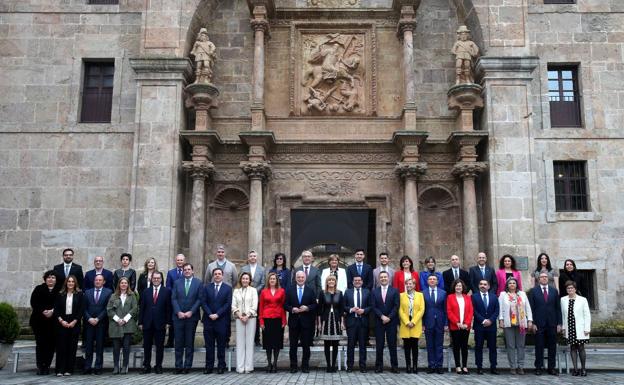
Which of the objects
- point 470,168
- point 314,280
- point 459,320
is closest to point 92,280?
point 314,280

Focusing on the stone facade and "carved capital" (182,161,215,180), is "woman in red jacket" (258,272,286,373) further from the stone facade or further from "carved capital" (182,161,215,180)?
"carved capital" (182,161,215,180)

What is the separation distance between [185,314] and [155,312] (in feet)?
1.88

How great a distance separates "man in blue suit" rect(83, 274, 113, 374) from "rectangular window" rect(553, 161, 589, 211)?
40.8 ft

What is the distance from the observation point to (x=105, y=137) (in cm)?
1806

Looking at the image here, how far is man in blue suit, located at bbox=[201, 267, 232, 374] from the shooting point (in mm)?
11134

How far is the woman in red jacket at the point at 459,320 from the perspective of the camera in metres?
11.2

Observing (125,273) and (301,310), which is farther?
(125,273)

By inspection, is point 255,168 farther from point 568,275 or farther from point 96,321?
point 568,275

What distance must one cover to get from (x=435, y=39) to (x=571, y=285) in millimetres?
10003

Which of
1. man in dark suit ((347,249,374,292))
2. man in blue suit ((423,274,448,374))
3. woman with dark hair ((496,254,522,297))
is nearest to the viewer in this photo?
man in blue suit ((423,274,448,374))

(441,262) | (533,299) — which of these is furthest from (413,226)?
(533,299)

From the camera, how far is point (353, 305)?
1152cm

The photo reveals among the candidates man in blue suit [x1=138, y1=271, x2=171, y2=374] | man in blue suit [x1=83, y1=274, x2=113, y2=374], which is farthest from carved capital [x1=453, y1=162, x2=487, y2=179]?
man in blue suit [x1=83, y1=274, x2=113, y2=374]

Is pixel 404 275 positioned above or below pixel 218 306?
above
